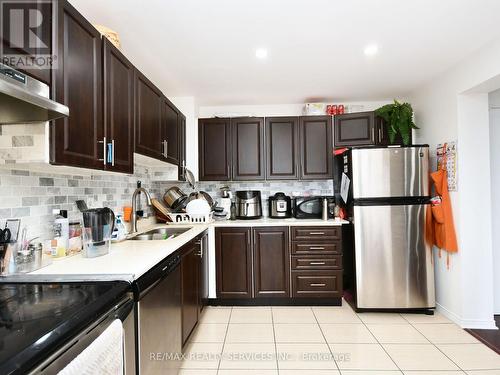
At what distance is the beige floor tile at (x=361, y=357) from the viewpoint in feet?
6.37

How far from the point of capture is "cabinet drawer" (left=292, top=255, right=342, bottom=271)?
9.71ft

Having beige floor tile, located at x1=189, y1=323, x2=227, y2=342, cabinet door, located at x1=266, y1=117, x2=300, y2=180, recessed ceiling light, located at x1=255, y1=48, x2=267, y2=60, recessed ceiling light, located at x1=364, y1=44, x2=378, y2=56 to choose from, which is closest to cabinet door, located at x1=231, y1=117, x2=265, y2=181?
cabinet door, located at x1=266, y1=117, x2=300, y2=180

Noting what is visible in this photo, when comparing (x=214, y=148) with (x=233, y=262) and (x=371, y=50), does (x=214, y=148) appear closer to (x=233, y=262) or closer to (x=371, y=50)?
(x=233, y=262)

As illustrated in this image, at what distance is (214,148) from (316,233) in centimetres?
151

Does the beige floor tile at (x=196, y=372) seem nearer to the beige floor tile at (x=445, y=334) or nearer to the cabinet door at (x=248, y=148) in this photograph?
the beige floor tile at (x=445, y=334)

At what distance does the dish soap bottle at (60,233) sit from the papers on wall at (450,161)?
3.05m

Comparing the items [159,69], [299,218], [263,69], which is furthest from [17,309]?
[299,218]

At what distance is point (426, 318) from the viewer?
2.68m

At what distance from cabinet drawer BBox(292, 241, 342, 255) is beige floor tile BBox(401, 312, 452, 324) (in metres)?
0.85

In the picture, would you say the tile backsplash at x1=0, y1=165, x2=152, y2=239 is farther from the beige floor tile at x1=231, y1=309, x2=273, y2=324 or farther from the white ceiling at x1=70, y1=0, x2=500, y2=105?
the beige floor tile at x1=231, y1=309, x2=273, y2=324

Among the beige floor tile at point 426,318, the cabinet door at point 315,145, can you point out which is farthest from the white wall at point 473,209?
the cabinet door at point 315,145

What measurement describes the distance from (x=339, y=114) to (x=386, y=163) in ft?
2.88

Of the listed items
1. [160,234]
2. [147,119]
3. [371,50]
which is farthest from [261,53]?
[160,234]

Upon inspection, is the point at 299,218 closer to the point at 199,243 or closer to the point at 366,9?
the point at 199,243
